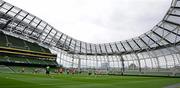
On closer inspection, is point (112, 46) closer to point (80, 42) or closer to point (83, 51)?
point (80, 42)

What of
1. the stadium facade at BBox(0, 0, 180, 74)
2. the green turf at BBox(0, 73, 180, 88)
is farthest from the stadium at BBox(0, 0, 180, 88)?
the green turf at BBox(0, 73, 180, 88)

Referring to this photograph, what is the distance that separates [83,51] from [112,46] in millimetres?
13383

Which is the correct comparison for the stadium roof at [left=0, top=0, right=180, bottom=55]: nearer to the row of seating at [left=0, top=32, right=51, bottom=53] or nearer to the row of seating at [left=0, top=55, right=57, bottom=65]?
the row of seating at [left=0, top=32, right=51, bottom=53]

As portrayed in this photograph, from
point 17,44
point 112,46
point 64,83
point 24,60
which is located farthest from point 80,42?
point 64,83

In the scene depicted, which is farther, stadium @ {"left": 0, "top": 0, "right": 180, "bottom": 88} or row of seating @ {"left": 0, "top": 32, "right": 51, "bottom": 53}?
row of seating @ {"left": 0, "top": 32, "right": 51, "bottom": 53}

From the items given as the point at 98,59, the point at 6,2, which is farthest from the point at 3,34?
the point at 98,59

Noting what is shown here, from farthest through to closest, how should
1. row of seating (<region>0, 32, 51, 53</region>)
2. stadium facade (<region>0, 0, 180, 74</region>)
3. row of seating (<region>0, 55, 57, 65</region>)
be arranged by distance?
row of seating (<region>0, 32, 51, 53</region>) < row of seating (<region>0, 55, 57, 65</region>) < stadium facade (<region>0, 0, 180, 74</region>)

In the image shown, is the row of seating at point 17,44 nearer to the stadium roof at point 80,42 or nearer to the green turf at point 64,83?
the stadium roof at point 80,42

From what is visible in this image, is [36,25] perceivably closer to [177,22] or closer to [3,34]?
[3,34]

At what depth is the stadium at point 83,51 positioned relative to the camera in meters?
61.8

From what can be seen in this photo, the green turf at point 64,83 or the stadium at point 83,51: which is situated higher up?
the stadium at point 83,51

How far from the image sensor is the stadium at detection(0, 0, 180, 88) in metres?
61.8

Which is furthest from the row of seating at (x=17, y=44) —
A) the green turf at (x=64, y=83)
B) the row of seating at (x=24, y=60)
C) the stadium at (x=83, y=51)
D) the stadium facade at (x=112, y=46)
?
the green turf at (x=64, y=83)

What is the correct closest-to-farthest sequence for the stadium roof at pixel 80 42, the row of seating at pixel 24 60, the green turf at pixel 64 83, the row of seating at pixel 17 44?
the green turf at pixel 64 83, the stadium roof at pixel 80 42, the row of seating at pixel 24 60, the row of seating at pixel 17 44
